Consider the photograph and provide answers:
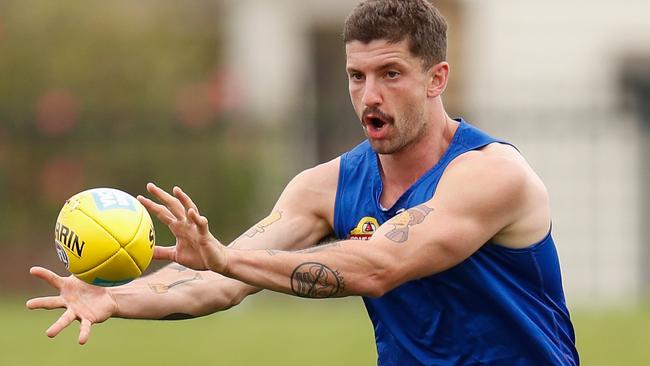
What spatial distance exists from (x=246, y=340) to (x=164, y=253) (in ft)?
23.9

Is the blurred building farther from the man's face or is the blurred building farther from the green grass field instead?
the man's face

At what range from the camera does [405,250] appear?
621 cm

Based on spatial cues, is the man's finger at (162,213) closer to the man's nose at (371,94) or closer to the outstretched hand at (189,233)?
the outstretched hand at (189,233)

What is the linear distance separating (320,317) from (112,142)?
6083mm

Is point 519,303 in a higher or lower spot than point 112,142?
higher

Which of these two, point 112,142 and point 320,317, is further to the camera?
point 112,142

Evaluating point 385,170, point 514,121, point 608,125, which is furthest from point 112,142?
point 385,170

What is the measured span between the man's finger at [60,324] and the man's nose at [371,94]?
1602mm

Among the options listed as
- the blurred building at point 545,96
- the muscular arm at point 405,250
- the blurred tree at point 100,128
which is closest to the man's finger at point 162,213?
the muscular arm at point 405,250

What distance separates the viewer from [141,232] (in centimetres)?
624

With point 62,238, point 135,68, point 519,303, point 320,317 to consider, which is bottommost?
point 320,317

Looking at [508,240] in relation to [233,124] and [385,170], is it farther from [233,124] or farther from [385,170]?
[233,124]

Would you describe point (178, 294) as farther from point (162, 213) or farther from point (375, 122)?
point (375, 122)

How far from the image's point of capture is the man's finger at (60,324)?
6.05 meters
